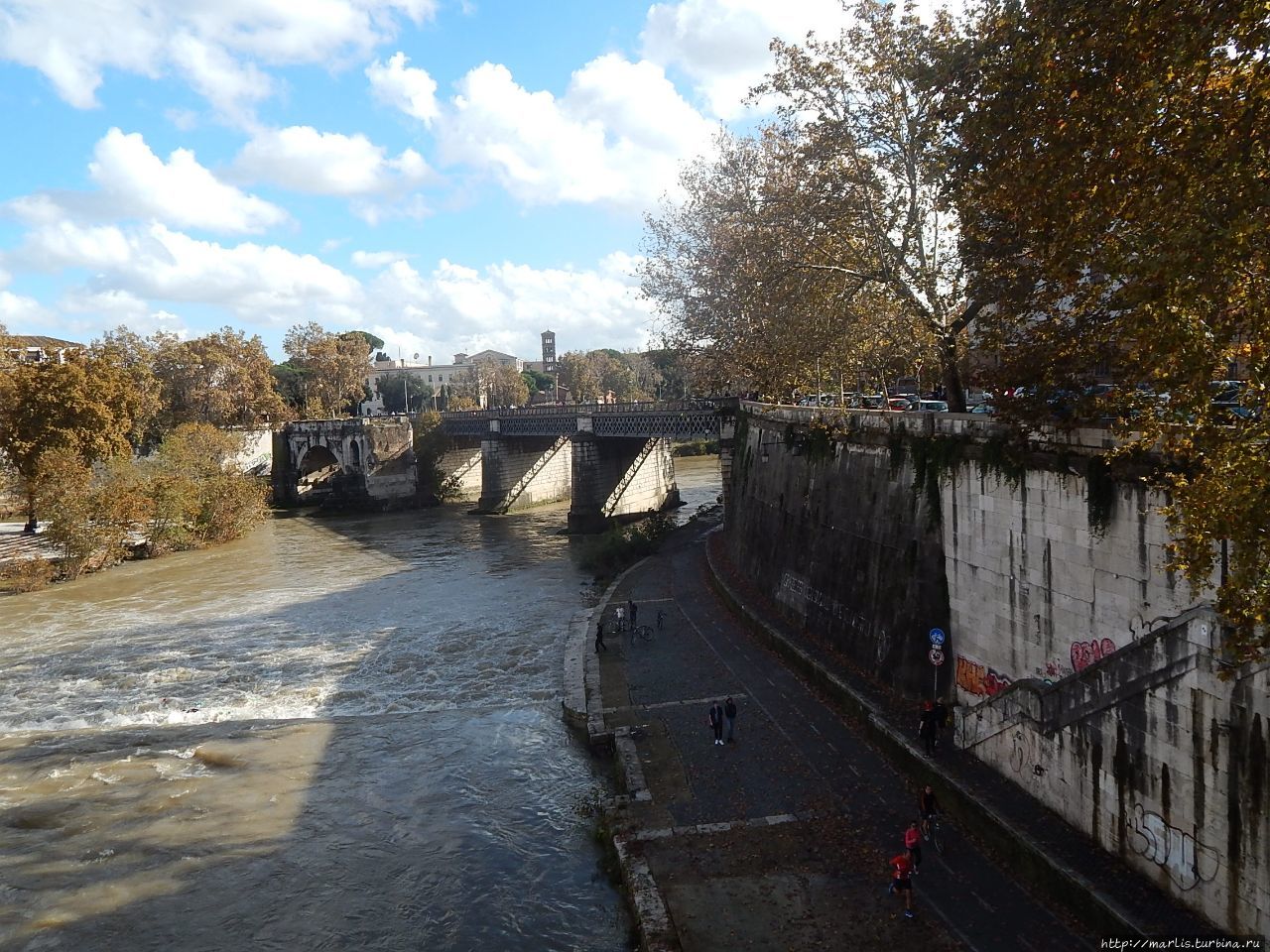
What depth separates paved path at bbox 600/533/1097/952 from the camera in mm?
10070

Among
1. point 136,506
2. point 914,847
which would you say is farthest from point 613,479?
point 914,847

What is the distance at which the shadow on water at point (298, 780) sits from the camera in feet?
39.7

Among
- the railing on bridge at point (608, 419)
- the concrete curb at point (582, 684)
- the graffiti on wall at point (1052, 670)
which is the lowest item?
the concrete curb at point (582, 684)

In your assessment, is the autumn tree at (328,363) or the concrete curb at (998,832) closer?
the concrete curb at (998,832)

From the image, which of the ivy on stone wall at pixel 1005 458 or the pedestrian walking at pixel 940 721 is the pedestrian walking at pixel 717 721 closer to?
the pedestrian walking at pixel 940 721

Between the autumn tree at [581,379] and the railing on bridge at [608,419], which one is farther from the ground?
the autumn tree at [581,379]

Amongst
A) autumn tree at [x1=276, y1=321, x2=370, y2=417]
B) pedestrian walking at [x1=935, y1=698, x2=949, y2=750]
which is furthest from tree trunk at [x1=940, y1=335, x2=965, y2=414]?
autumn tree at [x1=276, y1=321, x2=370, y2=417]

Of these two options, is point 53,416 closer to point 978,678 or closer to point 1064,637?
point 978,678

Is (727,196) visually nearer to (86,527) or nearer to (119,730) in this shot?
(119,730)

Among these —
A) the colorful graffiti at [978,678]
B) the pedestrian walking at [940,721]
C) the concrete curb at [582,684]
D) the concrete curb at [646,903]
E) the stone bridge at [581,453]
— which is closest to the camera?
the concrete curb at [646,903]

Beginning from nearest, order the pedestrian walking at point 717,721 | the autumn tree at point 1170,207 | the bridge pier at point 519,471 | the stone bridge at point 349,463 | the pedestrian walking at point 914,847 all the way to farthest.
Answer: the autumn tree at point 1170,207 → the pedestrian walking at point 914,847 → the pedestrian walking at point 717,721 → the bridge pier at point 519,471 → the stone bridge at point 349,463

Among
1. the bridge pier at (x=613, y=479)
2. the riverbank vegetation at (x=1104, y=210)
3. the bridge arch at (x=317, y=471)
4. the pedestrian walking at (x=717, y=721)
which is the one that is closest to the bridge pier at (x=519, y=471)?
the bridge pier at (x=613, y=479)

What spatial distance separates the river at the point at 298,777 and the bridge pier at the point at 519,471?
84.2ft

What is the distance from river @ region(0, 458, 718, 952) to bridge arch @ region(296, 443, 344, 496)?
3392cm
